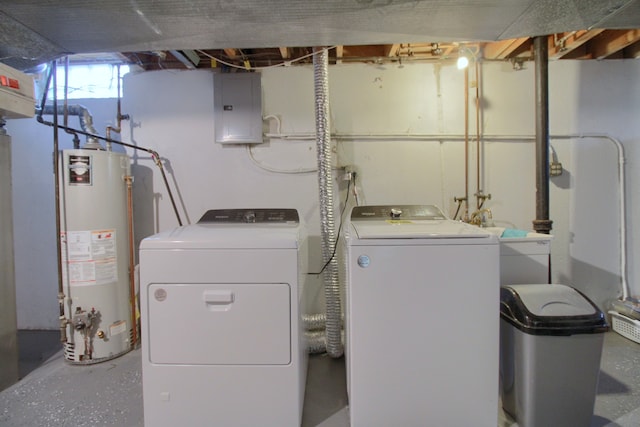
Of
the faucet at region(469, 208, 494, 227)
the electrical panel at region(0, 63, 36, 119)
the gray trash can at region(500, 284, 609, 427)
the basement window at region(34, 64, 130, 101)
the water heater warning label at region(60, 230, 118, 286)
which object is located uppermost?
the basement window at region(34, 64, 130, 101)

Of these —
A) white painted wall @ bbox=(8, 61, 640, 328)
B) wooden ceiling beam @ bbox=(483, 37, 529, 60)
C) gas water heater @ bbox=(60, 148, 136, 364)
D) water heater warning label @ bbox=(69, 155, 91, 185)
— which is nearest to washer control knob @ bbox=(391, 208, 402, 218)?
white painted wall @ bbox=(8, 61, 640, 328)

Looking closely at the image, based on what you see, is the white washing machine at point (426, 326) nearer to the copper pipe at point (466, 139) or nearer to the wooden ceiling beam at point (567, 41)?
the copper pipe at point (466, 139)

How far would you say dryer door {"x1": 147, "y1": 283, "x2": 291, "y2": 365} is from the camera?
128cm

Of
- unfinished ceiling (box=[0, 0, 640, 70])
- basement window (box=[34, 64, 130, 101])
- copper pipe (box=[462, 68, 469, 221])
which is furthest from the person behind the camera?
basement window (box=[34, 64, 130, 101])

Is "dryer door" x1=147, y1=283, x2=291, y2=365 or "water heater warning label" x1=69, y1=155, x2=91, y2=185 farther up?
"water heater warning label" x1=69, y1=155, x2=91, y2=185

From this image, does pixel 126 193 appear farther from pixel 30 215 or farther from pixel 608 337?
pixel 608 337

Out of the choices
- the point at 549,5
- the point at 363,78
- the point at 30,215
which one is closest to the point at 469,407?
the point at 549,5

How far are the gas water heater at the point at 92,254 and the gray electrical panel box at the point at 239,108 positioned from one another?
2.66 ft

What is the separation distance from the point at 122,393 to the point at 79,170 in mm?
1454

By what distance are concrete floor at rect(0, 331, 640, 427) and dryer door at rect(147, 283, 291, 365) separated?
551 millimetres

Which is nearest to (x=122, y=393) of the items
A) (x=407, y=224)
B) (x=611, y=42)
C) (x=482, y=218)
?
(x=407, y=224)

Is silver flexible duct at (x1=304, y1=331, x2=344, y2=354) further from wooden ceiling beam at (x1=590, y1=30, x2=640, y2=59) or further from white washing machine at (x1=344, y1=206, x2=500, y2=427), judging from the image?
wooden ceiling beam at (x1=590, y1=30, x2=640, y2=59)

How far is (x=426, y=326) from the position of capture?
129 cm

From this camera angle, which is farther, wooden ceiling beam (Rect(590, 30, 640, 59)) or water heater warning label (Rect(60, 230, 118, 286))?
wooden ceiling beam (Rect(590, 30, 640, 59))
